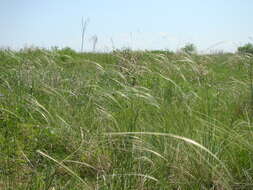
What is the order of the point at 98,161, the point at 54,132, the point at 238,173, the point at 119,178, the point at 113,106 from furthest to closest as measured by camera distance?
the point at 113,106
the point at 54,132
the point at 98,161
the point at 238,173
the point at 119,178

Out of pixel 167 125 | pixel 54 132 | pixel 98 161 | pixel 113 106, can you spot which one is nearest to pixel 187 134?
pixel 167 125

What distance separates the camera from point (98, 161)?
1891 millimetres

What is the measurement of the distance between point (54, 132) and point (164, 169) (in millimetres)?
870

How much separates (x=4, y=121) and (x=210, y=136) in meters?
1.44

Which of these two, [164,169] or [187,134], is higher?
[187,134]

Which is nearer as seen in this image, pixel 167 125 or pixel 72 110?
pixel 167 125

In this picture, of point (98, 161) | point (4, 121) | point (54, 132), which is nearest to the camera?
point (98, 161)

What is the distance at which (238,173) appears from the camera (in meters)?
1.70

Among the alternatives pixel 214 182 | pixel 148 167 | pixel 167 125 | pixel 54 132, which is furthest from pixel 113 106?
pixel 214 182

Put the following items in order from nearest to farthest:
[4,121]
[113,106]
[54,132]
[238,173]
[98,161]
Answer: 1. [238,173]
2. [98,161]
3. [54,132]
4. [4,121]
5. [113,106]

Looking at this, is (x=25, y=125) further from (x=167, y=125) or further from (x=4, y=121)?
(x=167, y=125)

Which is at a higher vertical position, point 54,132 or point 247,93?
point 247,93

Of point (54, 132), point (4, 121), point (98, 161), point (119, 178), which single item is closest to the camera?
point (119, 178)

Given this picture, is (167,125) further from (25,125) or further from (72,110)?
(25,125)
